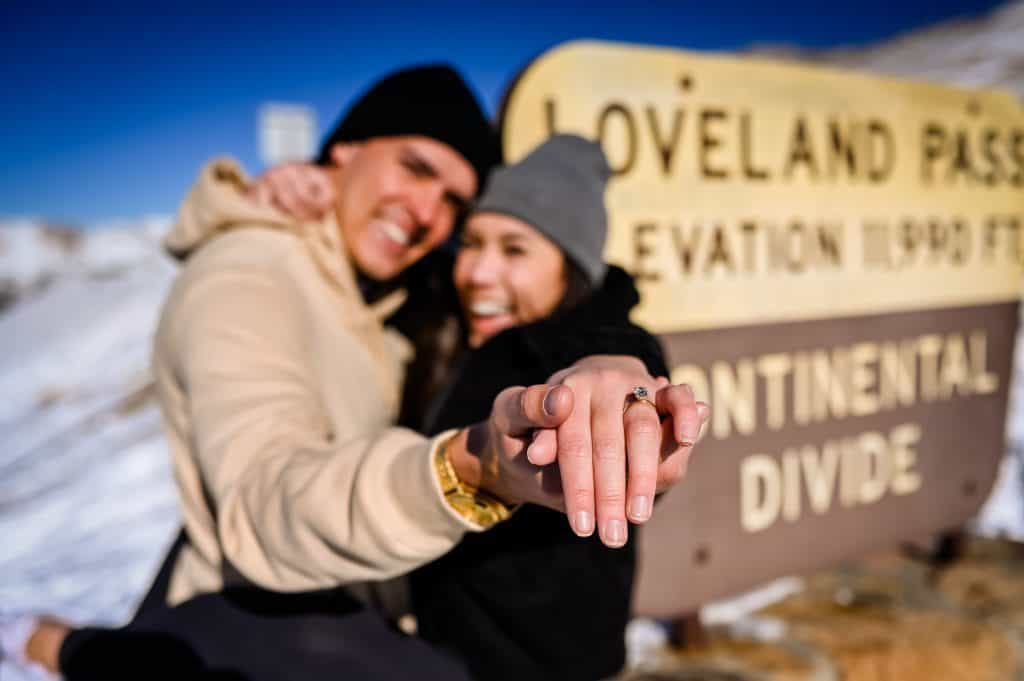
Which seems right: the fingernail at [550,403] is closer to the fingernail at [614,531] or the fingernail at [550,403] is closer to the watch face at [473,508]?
the fingernail at [614,531]

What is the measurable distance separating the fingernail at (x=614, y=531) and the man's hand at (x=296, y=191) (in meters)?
1.28

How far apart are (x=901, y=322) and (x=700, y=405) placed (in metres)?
2.29

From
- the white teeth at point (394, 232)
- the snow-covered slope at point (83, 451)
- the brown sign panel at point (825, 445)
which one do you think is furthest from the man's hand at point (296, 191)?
the snow-covered slope at point (83, 451)

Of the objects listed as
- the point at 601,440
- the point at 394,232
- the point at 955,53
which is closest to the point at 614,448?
the point at 601,440

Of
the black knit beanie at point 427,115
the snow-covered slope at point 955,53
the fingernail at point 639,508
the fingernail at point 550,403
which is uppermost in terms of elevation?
the black knit beanie at point 427,115

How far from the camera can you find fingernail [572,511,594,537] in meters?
0.65

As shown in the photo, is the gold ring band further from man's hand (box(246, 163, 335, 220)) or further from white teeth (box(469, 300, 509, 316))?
man's hand (box(246, 163, 335, 220))

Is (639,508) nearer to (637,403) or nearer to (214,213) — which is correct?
(637,403)

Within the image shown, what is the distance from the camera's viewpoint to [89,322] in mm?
6441

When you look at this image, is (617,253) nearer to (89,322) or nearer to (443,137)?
(443,137)

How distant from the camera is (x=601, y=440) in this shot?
26.4 inches

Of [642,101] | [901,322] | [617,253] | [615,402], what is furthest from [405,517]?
[901,322]

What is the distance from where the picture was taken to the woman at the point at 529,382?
3.85 feet

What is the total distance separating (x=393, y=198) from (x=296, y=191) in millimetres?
231
